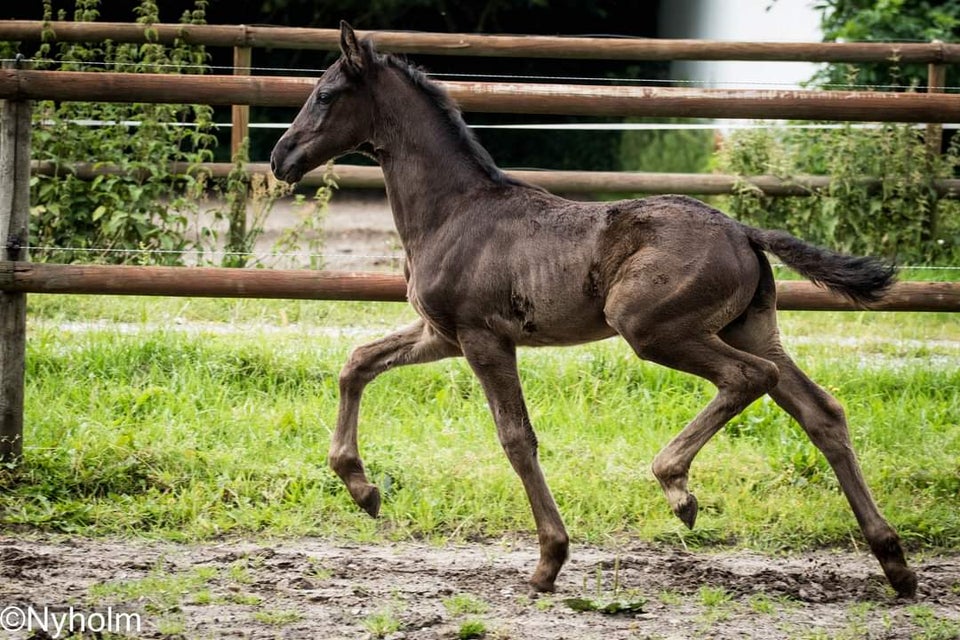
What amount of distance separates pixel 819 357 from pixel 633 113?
7.95 feet

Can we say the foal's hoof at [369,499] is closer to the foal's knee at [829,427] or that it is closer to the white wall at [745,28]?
the foal's knee at [829,427]

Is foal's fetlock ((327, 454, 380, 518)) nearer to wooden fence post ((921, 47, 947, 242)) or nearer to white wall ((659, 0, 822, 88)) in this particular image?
wooden fence post ((921, 47, 947, 242))

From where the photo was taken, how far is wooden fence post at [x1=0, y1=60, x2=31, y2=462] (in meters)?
5.60

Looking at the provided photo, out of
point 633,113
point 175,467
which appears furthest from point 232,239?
point 633,113

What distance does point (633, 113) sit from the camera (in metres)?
5.81

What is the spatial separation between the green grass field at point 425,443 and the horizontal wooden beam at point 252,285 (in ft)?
2.75

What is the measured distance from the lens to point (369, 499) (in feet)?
16.6

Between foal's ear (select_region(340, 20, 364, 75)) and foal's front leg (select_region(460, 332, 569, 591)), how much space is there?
4.01ft

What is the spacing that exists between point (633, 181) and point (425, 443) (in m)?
4.22

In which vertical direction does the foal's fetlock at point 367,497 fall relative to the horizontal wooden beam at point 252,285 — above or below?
below

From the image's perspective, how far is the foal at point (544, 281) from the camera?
4.57 metres

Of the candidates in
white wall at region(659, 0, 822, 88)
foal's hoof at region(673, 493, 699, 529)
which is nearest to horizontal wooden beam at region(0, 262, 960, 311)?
foal's hoof at region(673, 493, 699, 529)

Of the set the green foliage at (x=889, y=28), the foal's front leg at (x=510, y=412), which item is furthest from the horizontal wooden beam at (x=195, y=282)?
the green foliage at (x=889, y=28)

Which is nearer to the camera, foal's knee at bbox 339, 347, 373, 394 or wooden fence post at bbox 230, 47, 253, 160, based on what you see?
foal's knee at bbox 339, 347, 373, 394
